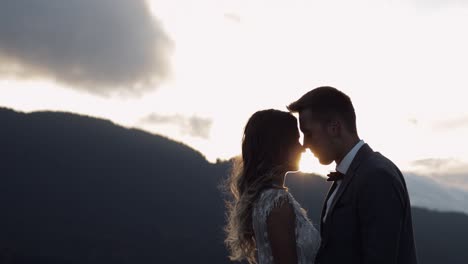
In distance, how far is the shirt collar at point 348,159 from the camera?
192 inches

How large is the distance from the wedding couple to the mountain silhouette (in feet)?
426

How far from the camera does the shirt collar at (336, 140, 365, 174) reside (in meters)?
4.87

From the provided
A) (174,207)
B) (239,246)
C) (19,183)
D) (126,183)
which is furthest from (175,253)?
(239,246)

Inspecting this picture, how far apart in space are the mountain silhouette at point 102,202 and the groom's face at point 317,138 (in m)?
131

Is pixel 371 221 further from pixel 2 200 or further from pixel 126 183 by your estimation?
pixel 126 183

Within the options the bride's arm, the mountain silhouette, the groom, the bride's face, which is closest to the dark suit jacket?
the groom

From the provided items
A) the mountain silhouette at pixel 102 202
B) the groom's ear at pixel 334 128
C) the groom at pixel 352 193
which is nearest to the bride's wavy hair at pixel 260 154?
the groom at pixel 352 193

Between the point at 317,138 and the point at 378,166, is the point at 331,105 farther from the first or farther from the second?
the point at 378,166

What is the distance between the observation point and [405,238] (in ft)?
14.7

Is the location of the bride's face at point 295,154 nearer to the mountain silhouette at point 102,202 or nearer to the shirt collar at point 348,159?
the shirt collar at point 348,159

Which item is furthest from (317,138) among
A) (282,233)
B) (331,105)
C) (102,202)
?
(102,202)

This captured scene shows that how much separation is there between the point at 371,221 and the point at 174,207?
7087 inches

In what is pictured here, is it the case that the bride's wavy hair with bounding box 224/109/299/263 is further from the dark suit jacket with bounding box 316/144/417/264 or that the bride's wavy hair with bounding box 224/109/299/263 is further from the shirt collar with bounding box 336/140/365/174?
the dark suit jacket with bounding box 316/144/417/264

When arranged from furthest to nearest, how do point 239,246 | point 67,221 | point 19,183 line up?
point 19,183 → point 67,221 → point 239,246
